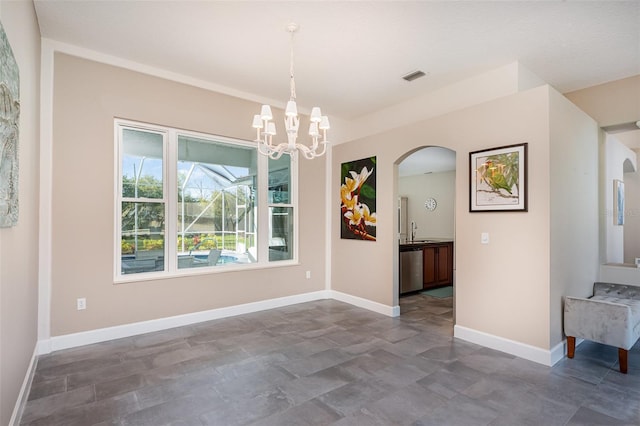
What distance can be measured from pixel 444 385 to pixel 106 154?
420 cm

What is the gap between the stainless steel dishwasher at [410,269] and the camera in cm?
583

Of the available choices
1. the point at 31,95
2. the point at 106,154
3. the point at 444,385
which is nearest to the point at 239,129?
the point at 106,154

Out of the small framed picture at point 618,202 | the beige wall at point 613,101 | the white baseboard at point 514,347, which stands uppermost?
the beige wall at point 613,101

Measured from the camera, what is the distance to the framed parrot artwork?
327 cm

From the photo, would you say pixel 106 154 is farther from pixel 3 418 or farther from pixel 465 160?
pixel 465 160

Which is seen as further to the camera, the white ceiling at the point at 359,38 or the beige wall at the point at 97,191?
the beige wall at the point at 97,191

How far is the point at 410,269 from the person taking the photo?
5973mm

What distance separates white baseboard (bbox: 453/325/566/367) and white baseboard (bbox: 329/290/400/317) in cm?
100

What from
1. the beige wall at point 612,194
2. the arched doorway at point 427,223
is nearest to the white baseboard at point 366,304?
the arched doorway at point 427,223

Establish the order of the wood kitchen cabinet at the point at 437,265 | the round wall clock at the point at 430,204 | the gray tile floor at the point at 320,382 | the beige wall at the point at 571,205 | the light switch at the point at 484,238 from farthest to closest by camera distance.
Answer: the round wall clock at the point at 430,204 < the wood kitchen cabinet at the point at 437,265 < the light switch at the point at 484,238 < the beige wall at the point at 571,205 < the gray tile floor at the point at 320,382

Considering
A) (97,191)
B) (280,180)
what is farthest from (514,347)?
(97,191)

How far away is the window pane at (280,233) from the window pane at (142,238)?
1.63 m

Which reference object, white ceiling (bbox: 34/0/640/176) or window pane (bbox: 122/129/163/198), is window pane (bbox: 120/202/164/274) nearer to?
window pane (bbox: 122/129/163/198)

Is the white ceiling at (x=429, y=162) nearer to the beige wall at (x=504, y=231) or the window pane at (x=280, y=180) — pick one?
the beige wall at (x=504, y=231)
